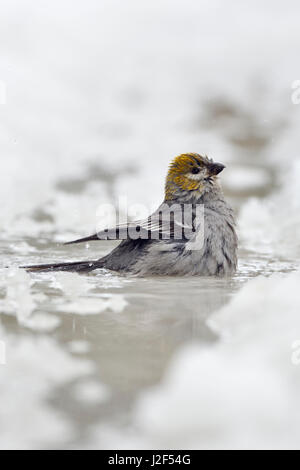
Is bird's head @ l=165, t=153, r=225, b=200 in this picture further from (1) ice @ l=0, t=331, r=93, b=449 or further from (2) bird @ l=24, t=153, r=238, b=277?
(1) ice @ l=0, t=331, r=93, b=449

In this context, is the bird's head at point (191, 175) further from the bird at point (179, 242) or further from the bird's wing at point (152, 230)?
the bird's wing at point (152, 230)

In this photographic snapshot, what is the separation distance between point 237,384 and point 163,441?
0.78ft

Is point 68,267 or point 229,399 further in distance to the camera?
point 68,267

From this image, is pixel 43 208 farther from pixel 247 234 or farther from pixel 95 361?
pixel 95 361

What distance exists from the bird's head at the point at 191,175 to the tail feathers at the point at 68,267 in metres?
0.77

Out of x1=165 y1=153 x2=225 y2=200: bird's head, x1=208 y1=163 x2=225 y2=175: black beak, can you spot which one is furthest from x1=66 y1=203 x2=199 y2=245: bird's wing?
x1=208 y1=163 x2=225 y2=175: black beak

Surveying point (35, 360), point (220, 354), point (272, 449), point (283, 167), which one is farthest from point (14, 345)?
point (283, 167)

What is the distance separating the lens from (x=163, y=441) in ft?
3.89

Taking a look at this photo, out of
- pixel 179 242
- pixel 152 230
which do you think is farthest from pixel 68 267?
pixel 179 242

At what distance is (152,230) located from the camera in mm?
3408

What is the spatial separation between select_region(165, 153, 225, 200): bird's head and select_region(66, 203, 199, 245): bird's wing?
38 cm

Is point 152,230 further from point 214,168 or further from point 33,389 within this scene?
point 33,389

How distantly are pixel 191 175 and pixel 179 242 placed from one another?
2.45ft

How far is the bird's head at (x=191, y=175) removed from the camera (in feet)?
12.7
